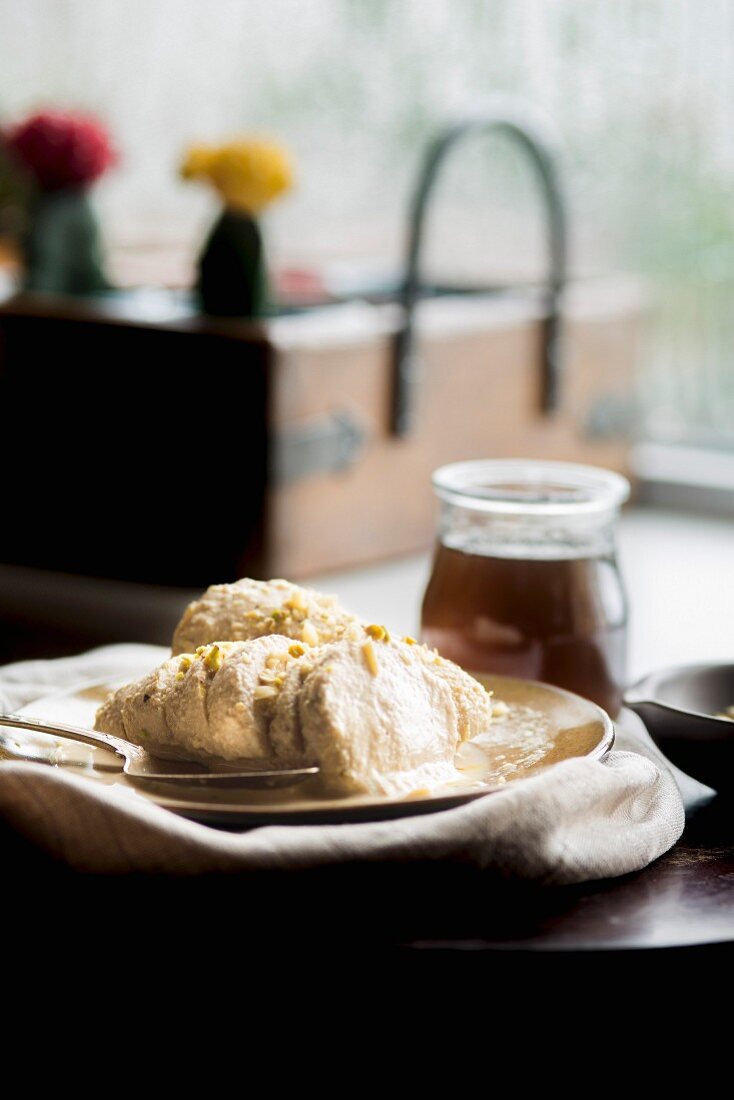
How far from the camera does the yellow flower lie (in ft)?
4.73

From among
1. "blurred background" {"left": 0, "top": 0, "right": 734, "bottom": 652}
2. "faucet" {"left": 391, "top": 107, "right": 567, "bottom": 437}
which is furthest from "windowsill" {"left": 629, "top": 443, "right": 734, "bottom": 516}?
"faucet" {"left": 391, "top": 107, "right": 567, "bottom": 437}

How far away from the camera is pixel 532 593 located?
0.75 m

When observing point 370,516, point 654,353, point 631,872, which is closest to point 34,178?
point 370,516

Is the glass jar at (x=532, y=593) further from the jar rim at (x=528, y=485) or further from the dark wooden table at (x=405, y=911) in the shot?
the dark wooden table at (x=405, y=911)

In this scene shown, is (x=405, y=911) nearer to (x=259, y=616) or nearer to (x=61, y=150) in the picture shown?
(x=259, y=616)

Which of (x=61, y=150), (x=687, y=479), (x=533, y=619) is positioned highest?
(x=61, y=150)

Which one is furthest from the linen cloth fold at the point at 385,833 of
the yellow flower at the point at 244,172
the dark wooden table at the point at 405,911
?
the yellow flower at the point at 244,172

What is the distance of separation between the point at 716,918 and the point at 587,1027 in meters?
0.06

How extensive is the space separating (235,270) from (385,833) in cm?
102

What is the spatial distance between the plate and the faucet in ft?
2.83

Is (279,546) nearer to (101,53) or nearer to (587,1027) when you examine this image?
(587,1027)

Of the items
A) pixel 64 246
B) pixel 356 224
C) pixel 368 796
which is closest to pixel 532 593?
pixel 368 796

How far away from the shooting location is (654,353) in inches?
85.9

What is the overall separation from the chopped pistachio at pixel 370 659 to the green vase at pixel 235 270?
928 millimetres
